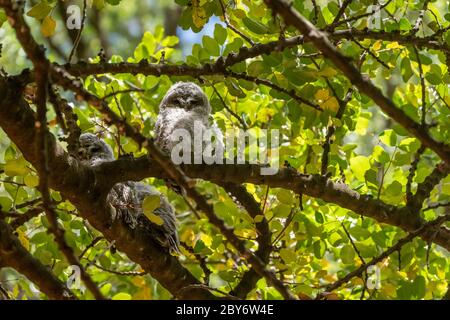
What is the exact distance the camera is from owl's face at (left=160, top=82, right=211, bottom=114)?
14.0 feet

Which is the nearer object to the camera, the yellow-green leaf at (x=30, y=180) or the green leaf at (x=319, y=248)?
the yellow-green leaf at (x=30, y=180)

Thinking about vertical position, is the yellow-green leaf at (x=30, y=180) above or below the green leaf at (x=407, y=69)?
below

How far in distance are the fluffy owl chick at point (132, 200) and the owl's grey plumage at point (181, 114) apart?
27cm

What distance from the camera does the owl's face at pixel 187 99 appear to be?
169 inches

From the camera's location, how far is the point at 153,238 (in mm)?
3104

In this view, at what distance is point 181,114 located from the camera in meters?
4.10

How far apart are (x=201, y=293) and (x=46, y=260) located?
71 cm

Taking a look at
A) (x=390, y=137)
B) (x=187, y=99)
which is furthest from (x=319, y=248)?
(x=187, y=99)

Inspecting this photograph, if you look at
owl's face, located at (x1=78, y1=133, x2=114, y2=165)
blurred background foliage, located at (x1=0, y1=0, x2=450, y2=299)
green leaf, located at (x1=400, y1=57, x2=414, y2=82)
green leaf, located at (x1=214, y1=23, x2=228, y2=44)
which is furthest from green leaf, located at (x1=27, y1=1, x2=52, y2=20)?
green leaf, located at (x1=400, y1=57, x2=414, y2=82)

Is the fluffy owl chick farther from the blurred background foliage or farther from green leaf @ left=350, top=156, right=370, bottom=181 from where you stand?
green leaf @ left=350, top=156, right=370, bottom=181

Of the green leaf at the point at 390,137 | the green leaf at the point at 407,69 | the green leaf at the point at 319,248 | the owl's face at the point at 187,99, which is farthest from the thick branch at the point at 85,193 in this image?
the owl's face at the point at 187,99

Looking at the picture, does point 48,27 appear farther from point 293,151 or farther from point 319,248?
point 319,248

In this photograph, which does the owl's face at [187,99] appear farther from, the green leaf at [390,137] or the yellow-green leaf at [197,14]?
the yellow-green leaf at [197,14]
